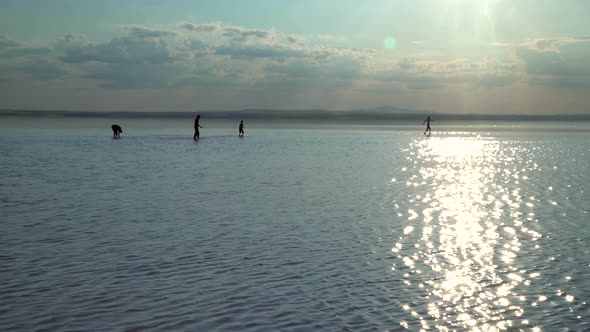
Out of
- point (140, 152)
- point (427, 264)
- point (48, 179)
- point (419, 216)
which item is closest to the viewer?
point (427, 264)

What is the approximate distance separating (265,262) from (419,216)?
242 inches

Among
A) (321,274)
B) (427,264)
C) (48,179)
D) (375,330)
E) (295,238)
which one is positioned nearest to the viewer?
(375,330)

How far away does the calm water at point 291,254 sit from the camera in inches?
306

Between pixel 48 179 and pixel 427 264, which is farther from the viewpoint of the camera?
pixel 48 179

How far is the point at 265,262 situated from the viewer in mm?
10523

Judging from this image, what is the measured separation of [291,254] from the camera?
1115 cm

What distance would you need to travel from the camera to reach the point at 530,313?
26.0 feet

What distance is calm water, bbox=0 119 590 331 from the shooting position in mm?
7781

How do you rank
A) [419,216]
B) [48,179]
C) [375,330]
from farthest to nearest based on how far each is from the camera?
[48,179]
[419,216]
[375,330]

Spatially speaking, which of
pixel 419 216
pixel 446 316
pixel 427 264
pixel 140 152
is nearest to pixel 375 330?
pixel 446 316

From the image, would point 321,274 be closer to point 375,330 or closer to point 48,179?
point 375,330

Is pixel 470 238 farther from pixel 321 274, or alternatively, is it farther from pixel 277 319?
pixel 277 319

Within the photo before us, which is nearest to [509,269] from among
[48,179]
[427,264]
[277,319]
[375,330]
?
[427,264]

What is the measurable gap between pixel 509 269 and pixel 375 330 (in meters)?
3.83
